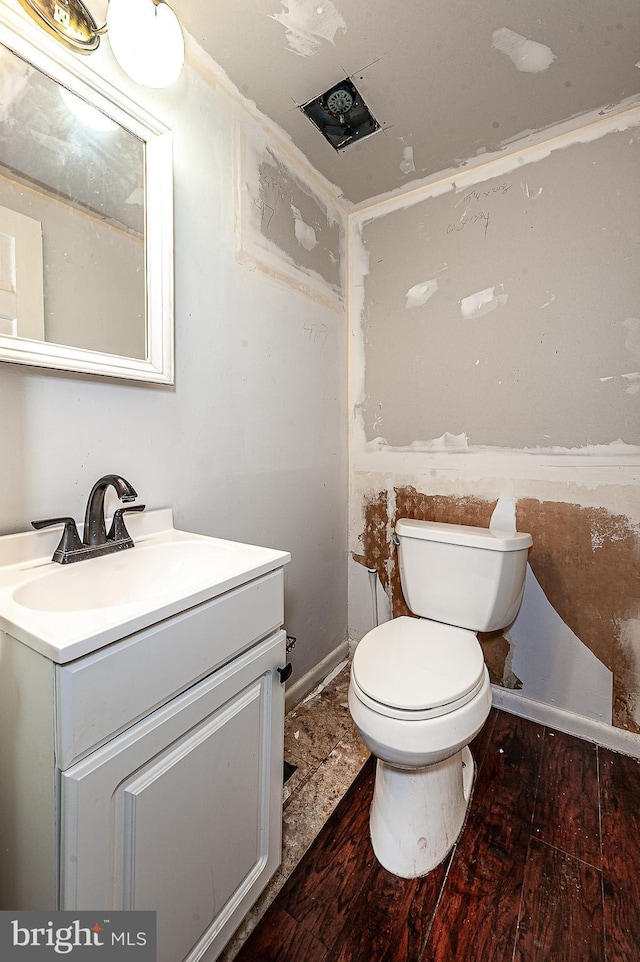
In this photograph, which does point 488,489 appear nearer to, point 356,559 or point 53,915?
point 356,559

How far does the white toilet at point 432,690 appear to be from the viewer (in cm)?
96

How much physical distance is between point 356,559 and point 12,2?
190 cm

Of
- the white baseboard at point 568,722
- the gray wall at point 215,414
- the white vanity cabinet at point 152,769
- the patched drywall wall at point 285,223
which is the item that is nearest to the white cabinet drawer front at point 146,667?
the white vanity cabinet at point 152,769

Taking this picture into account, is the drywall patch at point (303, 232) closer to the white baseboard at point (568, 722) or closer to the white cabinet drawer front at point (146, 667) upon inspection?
the white cabinet drawer front at point (146, 667)

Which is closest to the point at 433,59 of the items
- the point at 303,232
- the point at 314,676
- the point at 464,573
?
the point at 303,232

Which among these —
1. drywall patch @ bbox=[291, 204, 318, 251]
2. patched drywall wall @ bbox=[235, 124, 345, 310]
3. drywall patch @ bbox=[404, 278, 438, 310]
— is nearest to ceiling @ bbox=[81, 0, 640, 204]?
patched drywall wall @ bbox=[235, 124, 345, 310]

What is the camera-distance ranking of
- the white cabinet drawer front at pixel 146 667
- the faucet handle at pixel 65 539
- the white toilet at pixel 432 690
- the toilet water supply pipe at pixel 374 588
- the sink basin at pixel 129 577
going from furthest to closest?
the toilet water supply pipe at pixel 374 588
the white toilet at pixel 432 690
the faucet handle at pixel 65 539
the sink basin at pixel 129 577
the white cabinet drawer front at pixel 146 667

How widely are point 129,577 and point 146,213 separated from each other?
90cm

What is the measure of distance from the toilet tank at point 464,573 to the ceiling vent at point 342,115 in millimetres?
1405

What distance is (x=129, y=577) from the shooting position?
0.89 m

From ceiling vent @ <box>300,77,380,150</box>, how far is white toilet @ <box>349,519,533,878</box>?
1.42 metres

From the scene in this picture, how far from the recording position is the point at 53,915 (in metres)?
0.56

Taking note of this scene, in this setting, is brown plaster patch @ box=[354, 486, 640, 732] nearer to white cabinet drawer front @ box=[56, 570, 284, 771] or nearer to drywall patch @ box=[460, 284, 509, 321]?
drywall patch @ box=[460, 284, 509, 321]

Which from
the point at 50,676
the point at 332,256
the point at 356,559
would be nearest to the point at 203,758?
the point at 50,676
